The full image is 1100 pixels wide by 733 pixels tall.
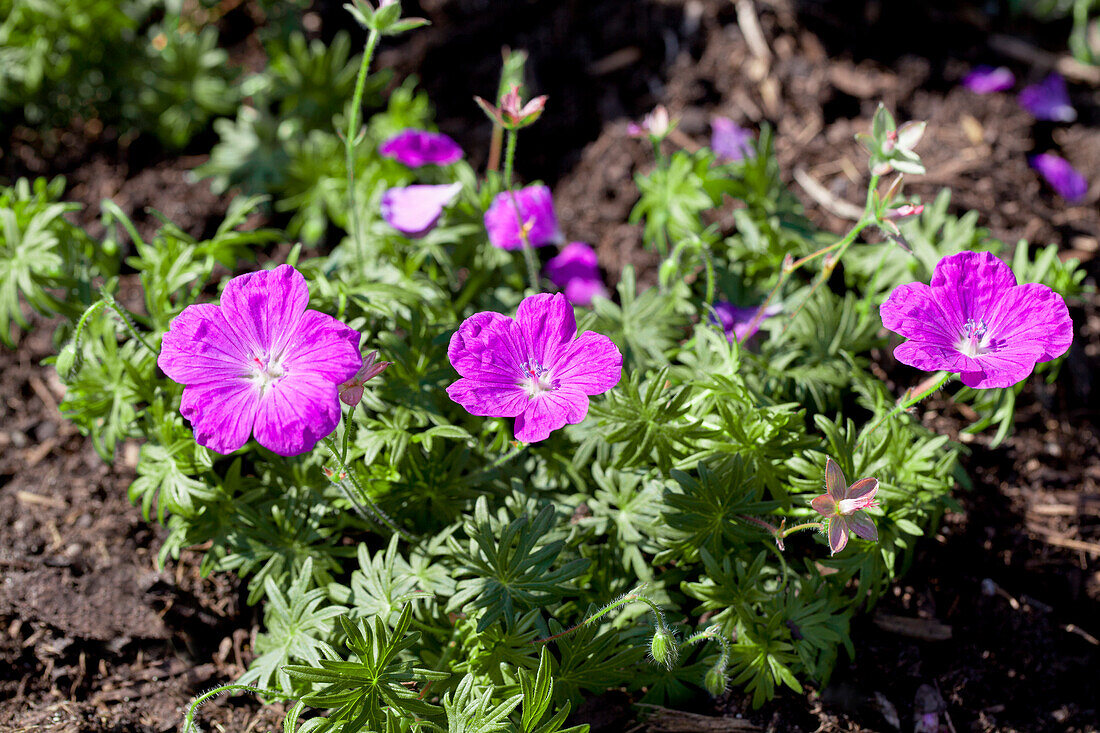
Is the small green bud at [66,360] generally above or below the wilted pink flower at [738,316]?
above

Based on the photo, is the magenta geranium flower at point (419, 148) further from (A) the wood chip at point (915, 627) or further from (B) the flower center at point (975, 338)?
(A) the wood chip at point (915, 627)

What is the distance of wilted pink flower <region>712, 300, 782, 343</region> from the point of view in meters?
3.01

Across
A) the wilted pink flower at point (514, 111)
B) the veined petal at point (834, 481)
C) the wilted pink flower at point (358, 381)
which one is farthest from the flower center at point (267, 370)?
the veined petal at point (834, 481)

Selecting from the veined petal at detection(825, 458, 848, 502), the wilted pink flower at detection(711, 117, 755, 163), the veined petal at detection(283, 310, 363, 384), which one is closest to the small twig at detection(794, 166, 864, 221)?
the wilted pink flower at detection(711, 117, 755, 163)

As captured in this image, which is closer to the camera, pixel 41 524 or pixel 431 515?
pixel 431 515

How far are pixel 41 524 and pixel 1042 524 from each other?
12.1 feet

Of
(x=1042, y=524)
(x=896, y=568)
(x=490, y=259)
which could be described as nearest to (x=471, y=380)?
(x=490, y=259)

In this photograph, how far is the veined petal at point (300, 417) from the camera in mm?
1901

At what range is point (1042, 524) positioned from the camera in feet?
10.1

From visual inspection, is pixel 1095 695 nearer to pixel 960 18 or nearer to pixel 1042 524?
pixel 1042 524

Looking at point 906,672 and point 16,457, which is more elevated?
point 16,457

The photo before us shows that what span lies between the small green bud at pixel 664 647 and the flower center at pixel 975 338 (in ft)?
3.52

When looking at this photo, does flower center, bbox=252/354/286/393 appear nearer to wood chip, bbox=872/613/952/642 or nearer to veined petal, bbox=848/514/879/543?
veined petal, bbox=848/514/879/543

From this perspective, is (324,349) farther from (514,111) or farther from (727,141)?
(727,141)
